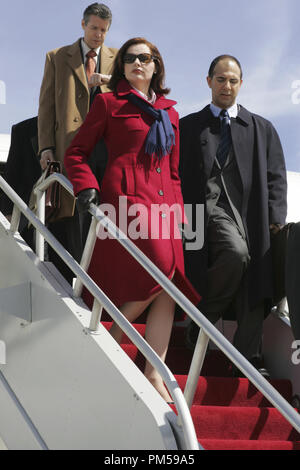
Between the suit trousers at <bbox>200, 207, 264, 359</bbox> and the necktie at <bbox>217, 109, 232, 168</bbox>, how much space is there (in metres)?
0.37

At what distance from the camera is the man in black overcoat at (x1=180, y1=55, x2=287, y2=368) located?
4.40m

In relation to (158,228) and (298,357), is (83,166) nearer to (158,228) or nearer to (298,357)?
(158,228)

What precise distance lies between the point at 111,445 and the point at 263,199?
6.86ft

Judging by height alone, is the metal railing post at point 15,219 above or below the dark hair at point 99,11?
below

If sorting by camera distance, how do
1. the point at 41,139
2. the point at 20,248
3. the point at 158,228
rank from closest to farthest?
1. the point at 158,228
2. the point at 20,248
3. the point at 41,139

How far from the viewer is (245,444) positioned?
348cm

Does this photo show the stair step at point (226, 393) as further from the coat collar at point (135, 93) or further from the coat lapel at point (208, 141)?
the coat collar at point (135, 93)

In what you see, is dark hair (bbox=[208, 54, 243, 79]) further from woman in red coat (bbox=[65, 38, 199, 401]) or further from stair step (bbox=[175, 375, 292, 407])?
stair step (bbox=[175, 375, 292, 407])

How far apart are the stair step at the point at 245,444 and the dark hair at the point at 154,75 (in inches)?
76.8

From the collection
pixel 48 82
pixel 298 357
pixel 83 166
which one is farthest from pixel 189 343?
pixel 48 82

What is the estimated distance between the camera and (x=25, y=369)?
3766 millimetres

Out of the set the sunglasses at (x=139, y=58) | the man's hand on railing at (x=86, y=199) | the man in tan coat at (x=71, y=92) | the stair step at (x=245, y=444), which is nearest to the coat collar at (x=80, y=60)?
the man in tan coat at (x=71, y=92)

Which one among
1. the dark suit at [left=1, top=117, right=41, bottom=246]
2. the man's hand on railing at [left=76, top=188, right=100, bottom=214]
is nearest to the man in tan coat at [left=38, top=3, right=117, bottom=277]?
the dark suit at [left=1, top=117, right=41, bottom=246]

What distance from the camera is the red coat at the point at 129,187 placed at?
3.71m
